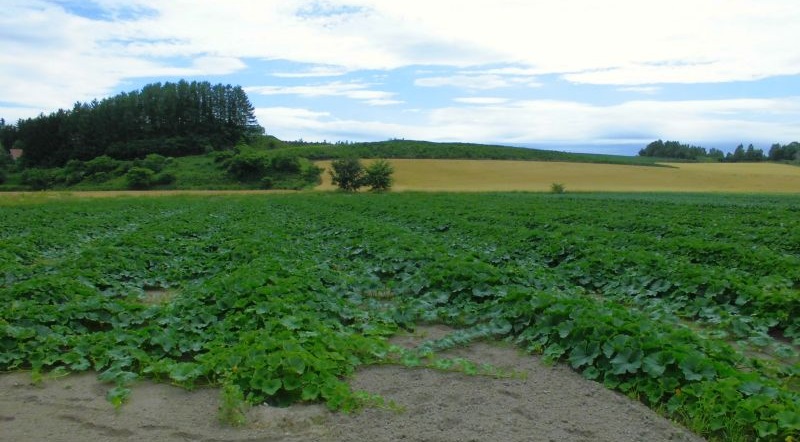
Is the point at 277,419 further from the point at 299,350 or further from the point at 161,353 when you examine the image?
the point at 161,353

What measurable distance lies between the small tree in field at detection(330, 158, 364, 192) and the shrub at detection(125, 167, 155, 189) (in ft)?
75.0

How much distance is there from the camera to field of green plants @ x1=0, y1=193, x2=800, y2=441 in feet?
17.8

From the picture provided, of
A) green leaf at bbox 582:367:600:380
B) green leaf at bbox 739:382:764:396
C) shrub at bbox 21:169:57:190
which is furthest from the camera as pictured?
shrub at bbox 21:169:57:190

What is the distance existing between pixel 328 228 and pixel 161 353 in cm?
1465

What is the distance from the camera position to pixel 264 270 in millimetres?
9977

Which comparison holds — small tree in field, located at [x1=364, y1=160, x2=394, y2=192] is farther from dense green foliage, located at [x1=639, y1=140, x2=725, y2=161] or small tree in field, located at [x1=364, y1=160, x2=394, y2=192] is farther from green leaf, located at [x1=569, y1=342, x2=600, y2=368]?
dense green foliage, located at [x1=639, y1=140, x2=725, y2=161]

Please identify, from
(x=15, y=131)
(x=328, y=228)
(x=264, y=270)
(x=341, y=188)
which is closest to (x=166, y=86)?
(x=15, y=131)

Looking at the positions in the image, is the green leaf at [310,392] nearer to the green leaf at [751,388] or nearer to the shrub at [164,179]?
the green leaf at [751,388]

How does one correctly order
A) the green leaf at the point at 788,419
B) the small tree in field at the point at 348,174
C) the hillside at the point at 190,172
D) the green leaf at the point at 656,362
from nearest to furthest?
the green leaf at the point at 788,419 < the green leaf at the point at 656,362 < the small tree in field at the point at 348,174 < the hillside at the point at 190,172

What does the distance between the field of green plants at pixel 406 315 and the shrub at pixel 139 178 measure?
54349 mm

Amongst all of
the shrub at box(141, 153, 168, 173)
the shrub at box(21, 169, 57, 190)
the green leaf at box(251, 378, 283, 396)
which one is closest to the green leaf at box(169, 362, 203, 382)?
the green leaf at box(251, 378, 283, 396)

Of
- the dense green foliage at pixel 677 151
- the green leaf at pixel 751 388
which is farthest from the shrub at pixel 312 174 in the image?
the dense green foliage at pixel 677 151

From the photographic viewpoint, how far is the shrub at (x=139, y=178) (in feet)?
214

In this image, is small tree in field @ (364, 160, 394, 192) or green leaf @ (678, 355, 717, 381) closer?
green leaf @ (678, 355, 717, 381)
